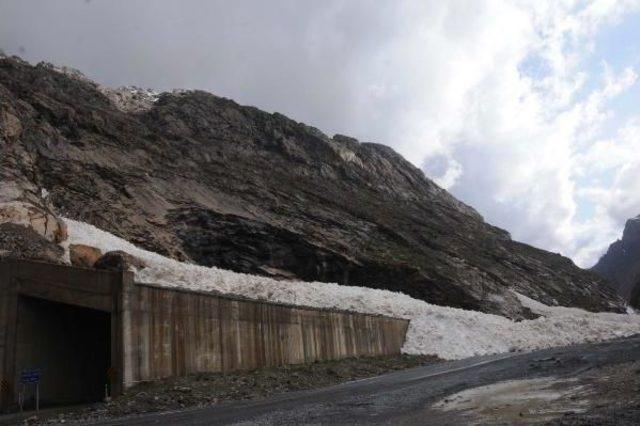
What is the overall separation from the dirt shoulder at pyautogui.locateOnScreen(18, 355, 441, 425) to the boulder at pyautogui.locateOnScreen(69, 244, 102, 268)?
48.2 ft

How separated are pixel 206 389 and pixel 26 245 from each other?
1693cm

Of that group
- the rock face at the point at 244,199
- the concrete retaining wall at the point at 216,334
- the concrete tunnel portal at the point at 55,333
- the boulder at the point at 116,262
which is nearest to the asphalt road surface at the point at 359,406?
the concrete retaining wall at the point at 216,334

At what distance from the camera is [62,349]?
2050cm

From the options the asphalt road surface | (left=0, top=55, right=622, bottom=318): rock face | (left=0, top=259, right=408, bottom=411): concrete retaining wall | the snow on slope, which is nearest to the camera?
the asphalt road surface

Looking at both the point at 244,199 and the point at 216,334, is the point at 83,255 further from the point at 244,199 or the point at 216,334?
the point at 244,199

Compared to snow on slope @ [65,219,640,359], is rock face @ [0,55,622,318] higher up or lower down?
higher up

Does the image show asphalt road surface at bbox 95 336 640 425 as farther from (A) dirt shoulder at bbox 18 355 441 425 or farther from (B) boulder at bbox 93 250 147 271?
(B) boulder at bbox 93 250 147 271

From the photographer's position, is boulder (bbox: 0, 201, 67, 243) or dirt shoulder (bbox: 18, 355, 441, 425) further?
boulder (bbox: 0, 201, 67, 243)

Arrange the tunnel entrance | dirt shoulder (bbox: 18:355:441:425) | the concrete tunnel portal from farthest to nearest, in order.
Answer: the tunnel entrance
the concrete tunnel portal
dirt shoulder (bbox: 18:355:441:425)

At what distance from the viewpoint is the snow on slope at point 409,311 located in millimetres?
35812

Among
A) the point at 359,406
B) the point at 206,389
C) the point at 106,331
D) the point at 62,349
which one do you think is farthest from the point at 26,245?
the point at 359,406

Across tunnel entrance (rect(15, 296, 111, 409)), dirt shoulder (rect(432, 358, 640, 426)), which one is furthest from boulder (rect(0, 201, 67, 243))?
dirt shoulder (rect(432, 358, 640, 426))

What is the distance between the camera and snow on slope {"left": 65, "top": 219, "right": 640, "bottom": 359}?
35.8 meters

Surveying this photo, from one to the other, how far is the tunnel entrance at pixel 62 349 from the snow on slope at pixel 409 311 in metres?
9.88
